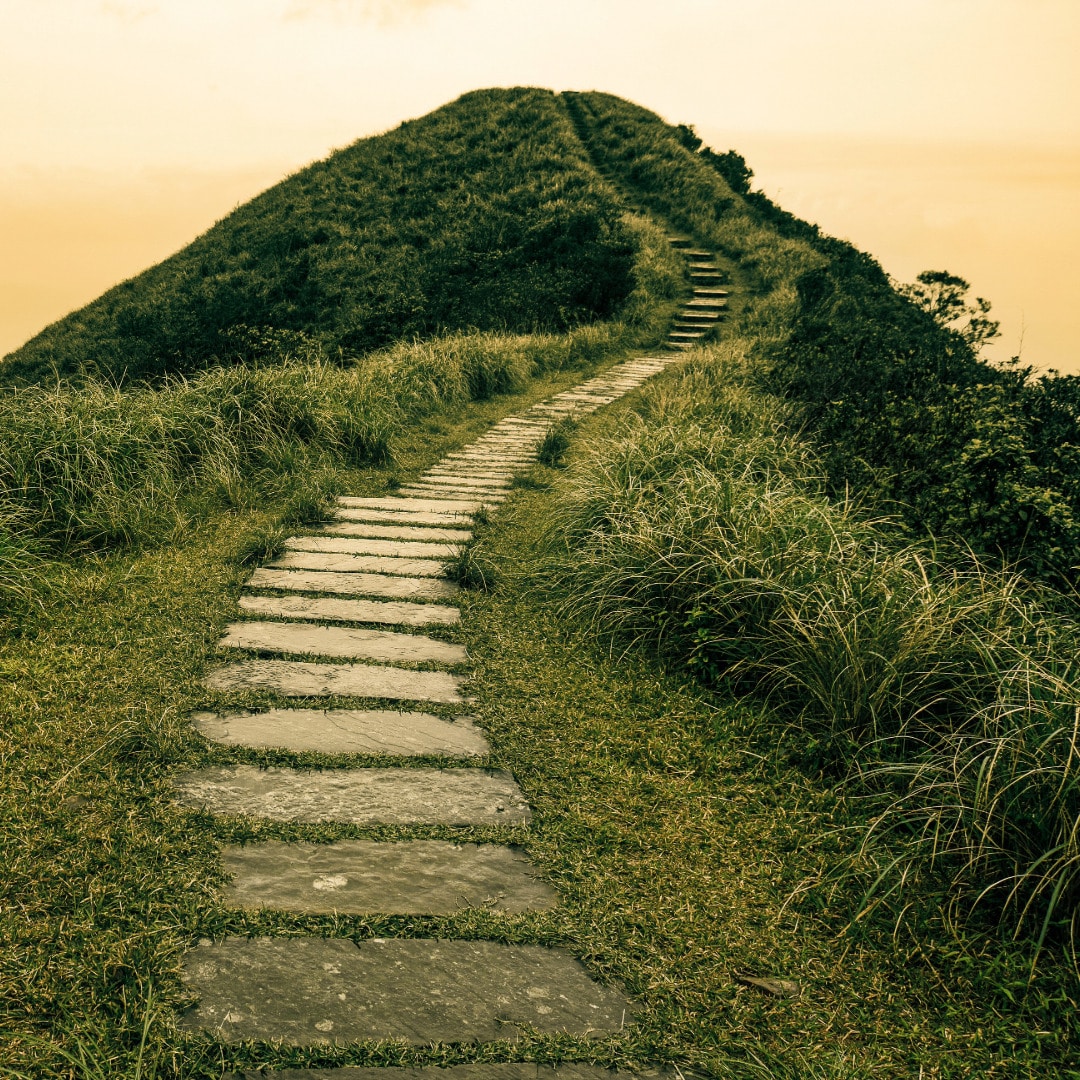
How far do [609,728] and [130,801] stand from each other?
143cm

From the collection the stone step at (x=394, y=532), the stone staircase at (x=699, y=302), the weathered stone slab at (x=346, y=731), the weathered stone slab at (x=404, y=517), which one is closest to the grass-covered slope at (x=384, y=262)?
the stone staircase at (x=699, y=302)

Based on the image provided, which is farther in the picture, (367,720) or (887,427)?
(887,427)

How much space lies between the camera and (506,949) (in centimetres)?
181

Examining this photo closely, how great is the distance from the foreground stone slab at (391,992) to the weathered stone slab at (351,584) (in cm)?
207

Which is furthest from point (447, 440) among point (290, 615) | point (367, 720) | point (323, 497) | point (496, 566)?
point (367, 720)

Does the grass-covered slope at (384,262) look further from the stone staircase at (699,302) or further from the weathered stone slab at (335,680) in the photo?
the weathered stone slab at (335,680)

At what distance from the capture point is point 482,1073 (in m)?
1.50

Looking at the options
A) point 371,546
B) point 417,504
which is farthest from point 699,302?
point 371,546

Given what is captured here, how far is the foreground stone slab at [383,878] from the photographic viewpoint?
1.89 m

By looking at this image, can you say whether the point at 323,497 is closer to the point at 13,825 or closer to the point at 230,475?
the point at 230,475

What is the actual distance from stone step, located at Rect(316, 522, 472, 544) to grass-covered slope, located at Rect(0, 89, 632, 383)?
8.71 m

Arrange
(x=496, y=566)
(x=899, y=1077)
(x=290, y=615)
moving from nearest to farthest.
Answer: (x=899, y=1077)
(x=290, y=615)
(x=496, y=566)

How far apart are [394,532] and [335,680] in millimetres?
1715

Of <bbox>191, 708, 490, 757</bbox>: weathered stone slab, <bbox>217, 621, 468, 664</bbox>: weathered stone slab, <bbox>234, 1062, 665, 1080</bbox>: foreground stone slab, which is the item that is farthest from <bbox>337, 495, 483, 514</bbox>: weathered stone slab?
<bbox>234, 1062, 665, 1080</bbox>: foreground stone slab
